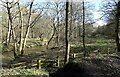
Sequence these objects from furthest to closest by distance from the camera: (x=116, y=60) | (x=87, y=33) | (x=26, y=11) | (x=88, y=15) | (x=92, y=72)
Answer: (x=87, y=33) < (x=88, y=15) < (x=26, y=11) < (x=116, y=60) < (x=92, y=72)

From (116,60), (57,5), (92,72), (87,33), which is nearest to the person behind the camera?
(92,72)

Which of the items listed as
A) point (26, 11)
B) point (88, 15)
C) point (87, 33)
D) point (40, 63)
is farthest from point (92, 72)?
point (87, 33)

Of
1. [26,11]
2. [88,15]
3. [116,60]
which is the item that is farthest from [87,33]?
[116,60]

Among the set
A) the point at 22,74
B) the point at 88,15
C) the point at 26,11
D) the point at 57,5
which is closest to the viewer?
the point at 22,74

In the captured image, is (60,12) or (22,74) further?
(60,12)

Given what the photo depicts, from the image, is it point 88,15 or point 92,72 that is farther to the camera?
point 88,15

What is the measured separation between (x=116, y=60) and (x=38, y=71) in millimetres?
5581

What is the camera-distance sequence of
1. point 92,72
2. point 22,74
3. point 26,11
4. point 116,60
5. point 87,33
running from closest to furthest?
point 92,72, point 22,74, point 116,60, point 26,11, point 87,33

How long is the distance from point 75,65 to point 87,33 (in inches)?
2202

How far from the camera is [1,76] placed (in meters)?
14.8

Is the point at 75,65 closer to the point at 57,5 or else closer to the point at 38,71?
the point at 38,71

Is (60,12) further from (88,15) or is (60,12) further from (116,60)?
(116,60)

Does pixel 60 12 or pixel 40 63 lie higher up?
pixel 60 12

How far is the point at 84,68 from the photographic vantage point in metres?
15.0
